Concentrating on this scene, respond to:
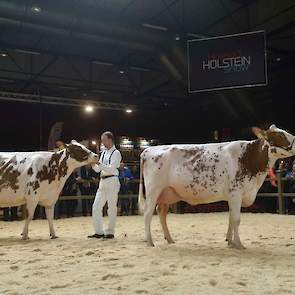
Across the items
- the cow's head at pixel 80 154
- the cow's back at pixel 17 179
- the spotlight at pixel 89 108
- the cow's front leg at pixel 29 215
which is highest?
the spotlight at pixel 89 108

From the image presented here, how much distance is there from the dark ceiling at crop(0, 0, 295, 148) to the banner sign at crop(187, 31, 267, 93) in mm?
1358

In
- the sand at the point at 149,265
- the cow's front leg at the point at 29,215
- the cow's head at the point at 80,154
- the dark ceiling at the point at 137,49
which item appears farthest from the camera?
the dark ceiling at the point at 137,49

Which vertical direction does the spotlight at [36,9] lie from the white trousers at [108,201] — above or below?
above

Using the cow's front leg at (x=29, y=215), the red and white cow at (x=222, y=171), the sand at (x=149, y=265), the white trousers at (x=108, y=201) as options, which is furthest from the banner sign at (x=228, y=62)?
the cow's front leg at (x=29, y=215)

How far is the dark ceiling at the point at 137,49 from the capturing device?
454 inches

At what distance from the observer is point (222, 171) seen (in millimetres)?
6090

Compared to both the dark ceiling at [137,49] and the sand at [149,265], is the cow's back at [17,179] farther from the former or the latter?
the dark ceiling at [137,49]

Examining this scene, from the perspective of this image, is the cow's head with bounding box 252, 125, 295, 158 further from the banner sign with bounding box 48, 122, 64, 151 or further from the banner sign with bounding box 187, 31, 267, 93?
the banner sign with bounding box 48, 122, 64, 151

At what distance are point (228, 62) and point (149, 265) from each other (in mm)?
7780

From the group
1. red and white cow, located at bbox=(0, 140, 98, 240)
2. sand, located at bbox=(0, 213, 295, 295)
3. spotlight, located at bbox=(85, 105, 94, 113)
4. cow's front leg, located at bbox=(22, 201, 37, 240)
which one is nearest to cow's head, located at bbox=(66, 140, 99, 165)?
red and white cow, located at bbox=(0, 140, 98, 240)

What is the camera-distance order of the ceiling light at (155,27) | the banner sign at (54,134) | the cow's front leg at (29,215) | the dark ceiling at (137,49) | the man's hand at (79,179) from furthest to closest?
the banner sign at (54,134)
the ceiling light at (155,27)
the man's hand at (79,179)
the dark ceiling at (137,49)
the cow's front leg at (29,215)

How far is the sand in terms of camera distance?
3809 mm

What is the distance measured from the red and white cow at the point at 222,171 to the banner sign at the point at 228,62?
17.2 feet

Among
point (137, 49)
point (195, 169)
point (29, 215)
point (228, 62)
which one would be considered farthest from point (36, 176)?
point (137, 49)
